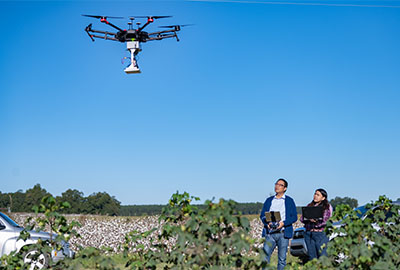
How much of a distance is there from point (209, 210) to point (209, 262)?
0.56m

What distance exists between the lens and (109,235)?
1773 centimetres

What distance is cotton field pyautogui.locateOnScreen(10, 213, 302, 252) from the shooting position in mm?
16913

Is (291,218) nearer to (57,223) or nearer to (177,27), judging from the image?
(57,223)

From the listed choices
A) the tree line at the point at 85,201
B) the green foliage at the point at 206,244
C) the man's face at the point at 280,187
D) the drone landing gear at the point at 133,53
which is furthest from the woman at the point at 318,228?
the tree line at the point at 85,201

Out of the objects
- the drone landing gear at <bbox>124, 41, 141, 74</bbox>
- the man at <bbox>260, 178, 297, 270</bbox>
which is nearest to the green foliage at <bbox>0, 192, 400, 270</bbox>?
the man at <bbox>260, 178, 297, 270</bbox>

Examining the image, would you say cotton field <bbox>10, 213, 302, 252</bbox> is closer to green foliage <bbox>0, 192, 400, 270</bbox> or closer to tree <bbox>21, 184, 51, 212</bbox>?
green foliage <bbox>0, 192, 400, 270</bbox>

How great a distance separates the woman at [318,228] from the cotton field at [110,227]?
7.75 metres

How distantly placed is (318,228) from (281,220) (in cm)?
80

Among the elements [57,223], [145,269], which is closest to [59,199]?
[57,223]

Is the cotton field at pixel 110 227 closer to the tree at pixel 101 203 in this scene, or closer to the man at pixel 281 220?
the man at pixel 281 220

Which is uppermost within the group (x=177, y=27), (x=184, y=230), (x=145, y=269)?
(x=177, y=27)

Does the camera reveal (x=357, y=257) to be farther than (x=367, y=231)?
No

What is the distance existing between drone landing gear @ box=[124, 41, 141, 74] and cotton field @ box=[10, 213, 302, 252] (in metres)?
5.23

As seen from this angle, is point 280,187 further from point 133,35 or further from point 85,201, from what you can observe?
point 85,201
